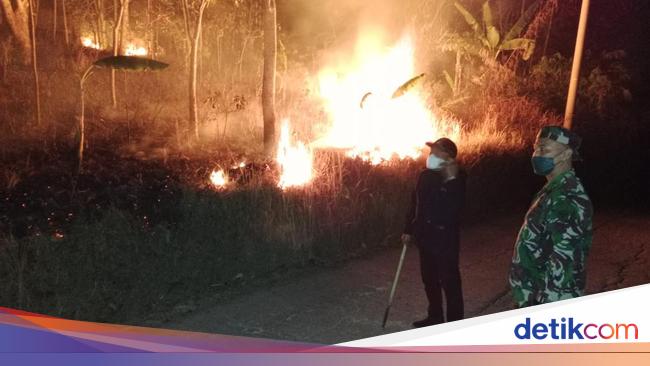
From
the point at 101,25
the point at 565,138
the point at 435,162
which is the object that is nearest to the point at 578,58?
the point at 435,162

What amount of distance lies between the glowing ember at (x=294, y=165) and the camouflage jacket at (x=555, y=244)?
432cm

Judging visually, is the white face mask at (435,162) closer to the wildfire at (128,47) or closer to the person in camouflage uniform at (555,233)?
the person in camouflage uniform at (555,233)

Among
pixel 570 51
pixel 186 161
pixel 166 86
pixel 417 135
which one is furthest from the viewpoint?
pixel 570 51

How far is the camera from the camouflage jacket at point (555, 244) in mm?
3420

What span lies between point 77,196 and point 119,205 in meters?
1.81

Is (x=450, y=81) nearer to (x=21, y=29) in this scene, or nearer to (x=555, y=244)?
(x=21, y=29)

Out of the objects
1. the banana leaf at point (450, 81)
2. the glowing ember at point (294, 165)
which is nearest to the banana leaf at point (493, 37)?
the banana leaf at point (450, 81)

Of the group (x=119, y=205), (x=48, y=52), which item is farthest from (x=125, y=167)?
(x=48, y=52)

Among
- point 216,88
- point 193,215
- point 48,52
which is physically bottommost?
point 193,215

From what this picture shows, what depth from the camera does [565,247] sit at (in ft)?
11.2

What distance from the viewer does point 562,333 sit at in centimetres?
441

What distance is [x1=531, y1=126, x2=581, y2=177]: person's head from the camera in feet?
11.8

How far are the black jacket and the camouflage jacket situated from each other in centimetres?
136

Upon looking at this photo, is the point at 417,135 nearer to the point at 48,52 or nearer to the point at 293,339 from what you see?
the point at 293,339
